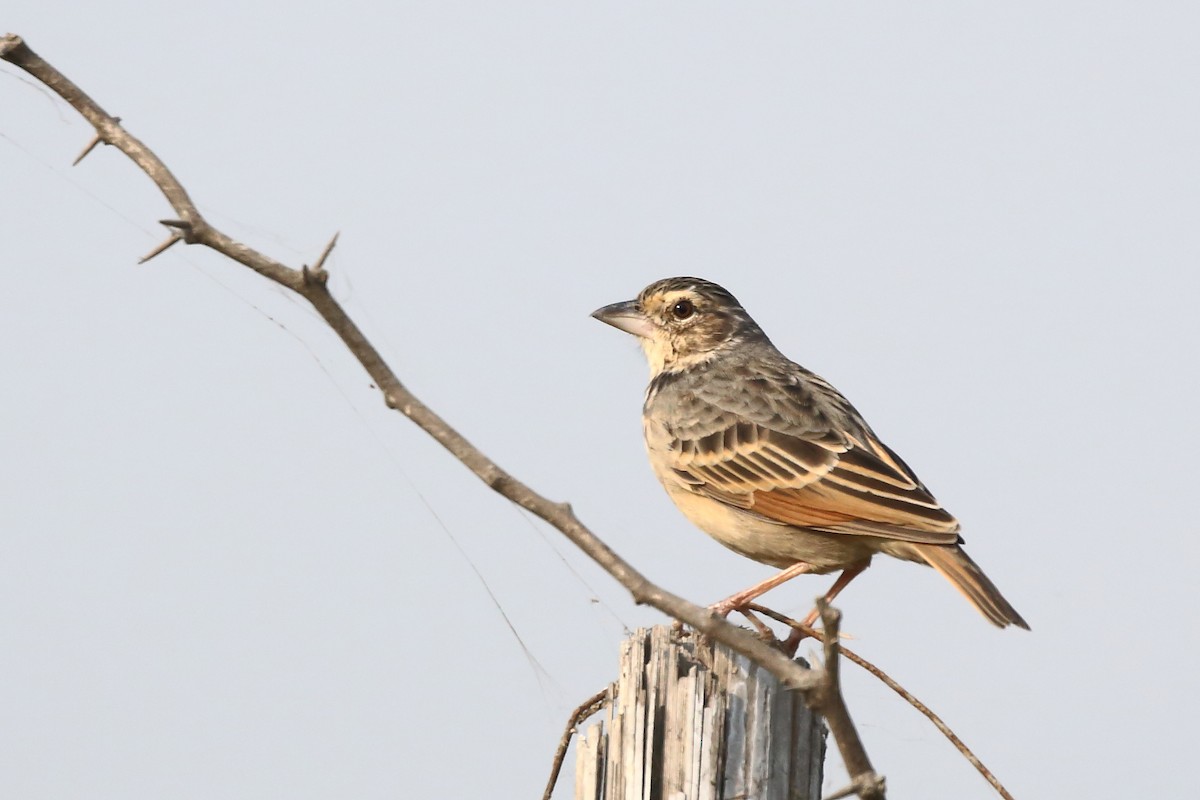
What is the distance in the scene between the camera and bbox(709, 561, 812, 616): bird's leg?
6.70 m

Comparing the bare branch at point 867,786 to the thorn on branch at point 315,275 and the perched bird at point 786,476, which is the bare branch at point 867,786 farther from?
the perched bird at point 786,476

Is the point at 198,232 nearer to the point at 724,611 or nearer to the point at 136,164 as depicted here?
the point at 136,164

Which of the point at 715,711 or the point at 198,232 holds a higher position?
the point at 198,232

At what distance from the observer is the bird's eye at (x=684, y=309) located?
33.4 feet

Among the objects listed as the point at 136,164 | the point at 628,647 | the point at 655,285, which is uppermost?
the point at 655,285

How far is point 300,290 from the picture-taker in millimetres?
3721

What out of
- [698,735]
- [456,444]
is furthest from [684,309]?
[456,444]

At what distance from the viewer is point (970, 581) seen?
7.21 m

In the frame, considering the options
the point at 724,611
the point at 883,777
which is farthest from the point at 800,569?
the point at 883,777

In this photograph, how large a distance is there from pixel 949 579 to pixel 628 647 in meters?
2.78

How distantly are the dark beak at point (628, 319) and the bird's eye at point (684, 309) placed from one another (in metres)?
0.21

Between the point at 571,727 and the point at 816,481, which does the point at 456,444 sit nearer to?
the point at 571,727

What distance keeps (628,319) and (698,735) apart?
19.1ft

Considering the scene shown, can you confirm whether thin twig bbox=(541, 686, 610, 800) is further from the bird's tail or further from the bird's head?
the bird's head
